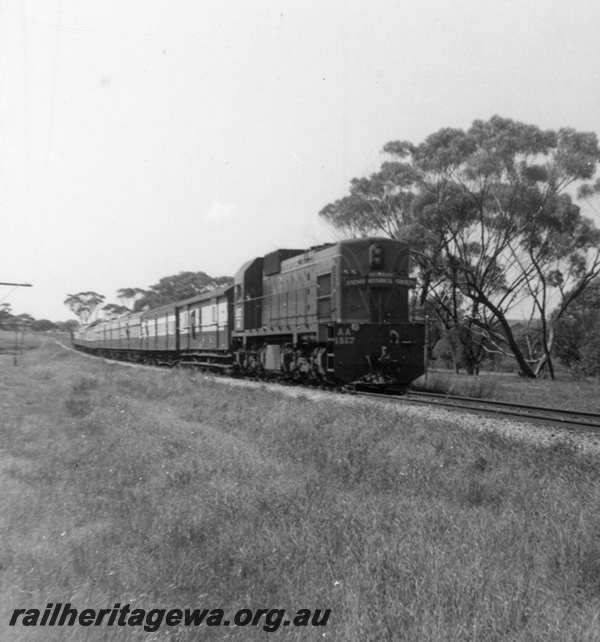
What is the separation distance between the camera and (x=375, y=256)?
15.5 meters

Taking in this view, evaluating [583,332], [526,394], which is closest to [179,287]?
[583,332]

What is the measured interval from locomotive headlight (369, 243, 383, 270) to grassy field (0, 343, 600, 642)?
262 inches

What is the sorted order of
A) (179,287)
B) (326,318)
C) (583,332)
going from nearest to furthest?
1. (326,318)
2. (583,332)
3. (179,287)

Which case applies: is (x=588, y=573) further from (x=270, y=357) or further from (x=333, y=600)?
(x=270, y=357)

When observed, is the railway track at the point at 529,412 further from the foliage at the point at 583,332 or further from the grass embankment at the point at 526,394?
the foliage at the point at 583,332

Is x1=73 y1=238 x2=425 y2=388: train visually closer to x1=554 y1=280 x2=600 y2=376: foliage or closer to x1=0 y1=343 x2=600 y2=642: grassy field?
x1=0 y1=343 x2=600 y2=642: grassy field

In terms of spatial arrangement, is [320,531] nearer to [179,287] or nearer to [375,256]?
[375,256]

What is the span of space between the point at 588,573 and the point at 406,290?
475 inches

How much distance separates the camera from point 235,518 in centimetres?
536

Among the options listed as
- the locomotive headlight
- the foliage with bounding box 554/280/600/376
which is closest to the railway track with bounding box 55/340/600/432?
the locomotive headlight

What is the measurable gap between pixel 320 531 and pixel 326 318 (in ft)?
34.5

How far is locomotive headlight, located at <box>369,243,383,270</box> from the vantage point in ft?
50.6

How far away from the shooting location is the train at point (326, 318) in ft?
47.5

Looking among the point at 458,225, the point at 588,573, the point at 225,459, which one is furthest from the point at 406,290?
the point at 458,225
